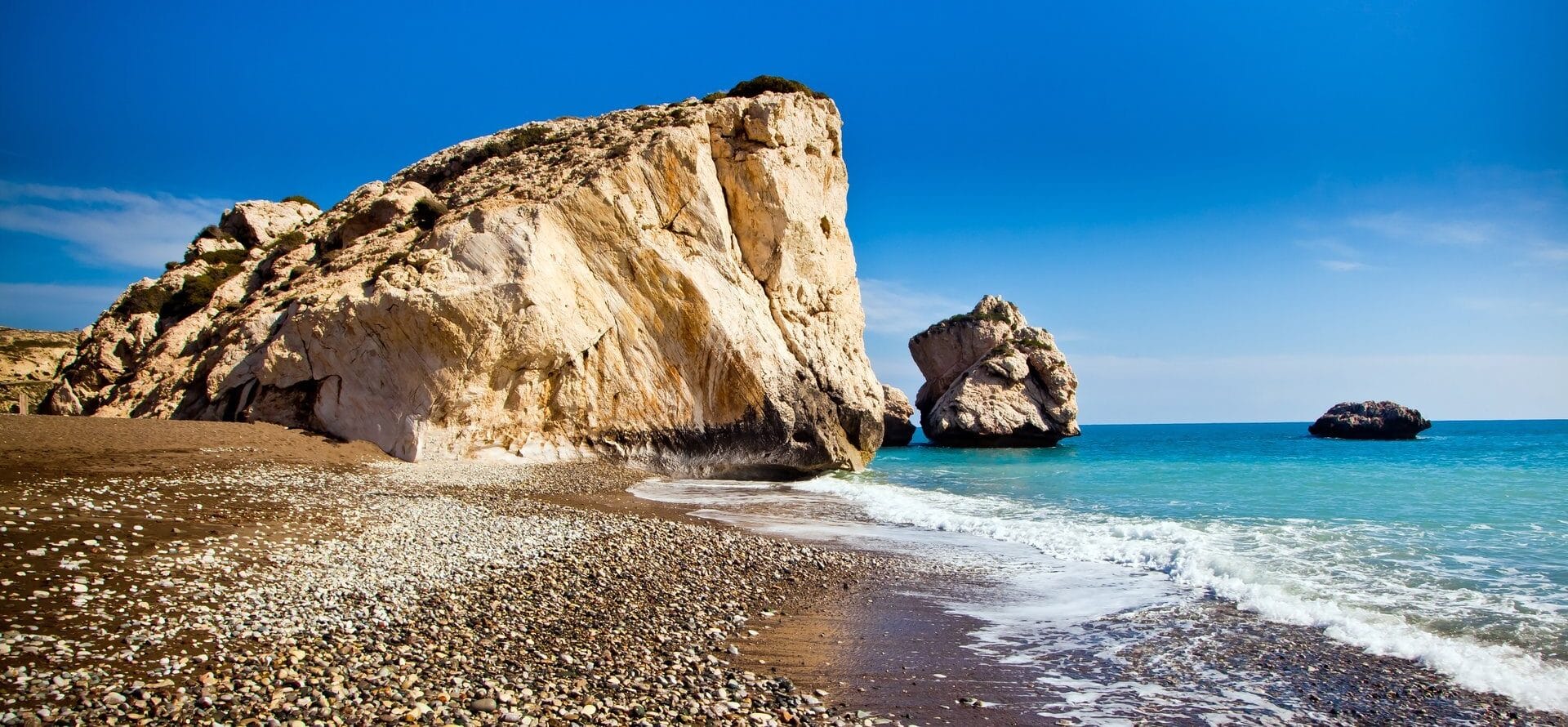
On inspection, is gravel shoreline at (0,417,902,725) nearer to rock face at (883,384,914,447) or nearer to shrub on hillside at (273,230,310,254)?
shrub on hillside at (273,230,310,254)

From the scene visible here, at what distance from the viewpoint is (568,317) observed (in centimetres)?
2442

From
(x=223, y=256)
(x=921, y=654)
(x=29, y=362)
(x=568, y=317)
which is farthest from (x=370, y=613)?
(x=29, y=362)

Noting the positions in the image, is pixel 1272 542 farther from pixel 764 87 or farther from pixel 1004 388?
pixel 1004 388

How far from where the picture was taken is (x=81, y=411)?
27.3 meters

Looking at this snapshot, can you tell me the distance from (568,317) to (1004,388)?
1634 inches

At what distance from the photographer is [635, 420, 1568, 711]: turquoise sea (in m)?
8.41

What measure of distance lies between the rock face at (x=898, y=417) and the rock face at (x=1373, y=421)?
4459cm

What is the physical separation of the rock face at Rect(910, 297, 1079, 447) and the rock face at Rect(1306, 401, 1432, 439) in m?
36.2

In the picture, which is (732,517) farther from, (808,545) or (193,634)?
(193,634)

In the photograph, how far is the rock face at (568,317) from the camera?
23.1m

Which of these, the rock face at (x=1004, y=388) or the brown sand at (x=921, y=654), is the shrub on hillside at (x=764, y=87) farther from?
the rock face at (x=1004, y=388)

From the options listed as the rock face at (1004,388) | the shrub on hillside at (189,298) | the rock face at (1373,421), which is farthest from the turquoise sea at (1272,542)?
the rock face at (1373,421)

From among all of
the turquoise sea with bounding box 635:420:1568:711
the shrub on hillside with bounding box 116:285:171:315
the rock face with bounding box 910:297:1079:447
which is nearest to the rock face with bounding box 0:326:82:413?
the shrub on hillside with bounding box 116:285:171:315

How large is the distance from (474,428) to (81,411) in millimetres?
15742
